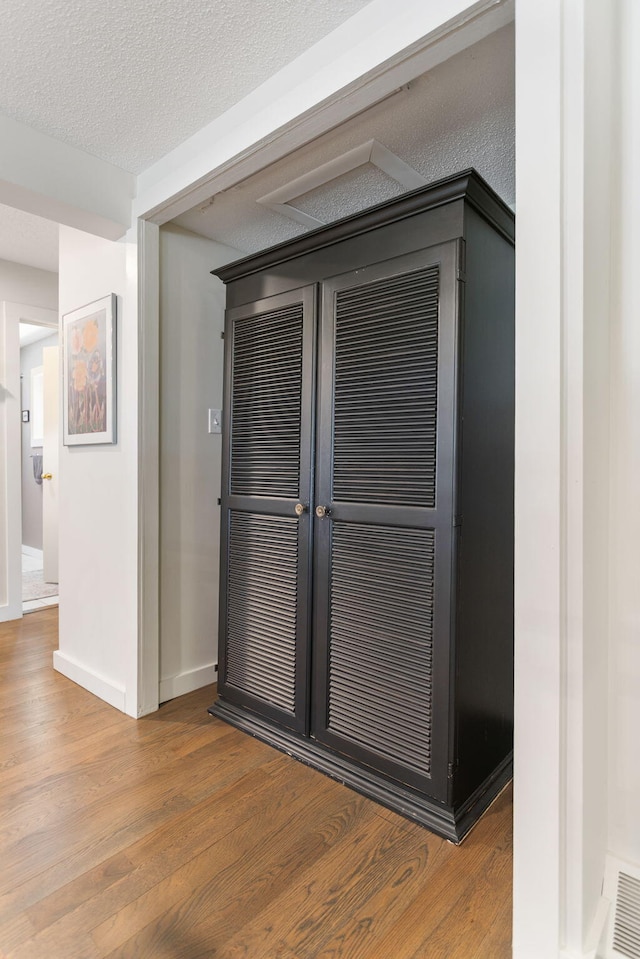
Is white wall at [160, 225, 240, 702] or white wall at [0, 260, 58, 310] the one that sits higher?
white wall at [0, 260, 58, 310]

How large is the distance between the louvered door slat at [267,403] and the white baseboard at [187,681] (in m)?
1.00

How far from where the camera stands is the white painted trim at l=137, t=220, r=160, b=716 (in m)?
2.28

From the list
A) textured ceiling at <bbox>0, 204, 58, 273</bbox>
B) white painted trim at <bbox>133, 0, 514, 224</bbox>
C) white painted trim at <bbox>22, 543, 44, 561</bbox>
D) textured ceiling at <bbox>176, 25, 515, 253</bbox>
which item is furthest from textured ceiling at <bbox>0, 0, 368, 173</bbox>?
white painted trim at <bbox>22, 543, 44, 561</bbox>

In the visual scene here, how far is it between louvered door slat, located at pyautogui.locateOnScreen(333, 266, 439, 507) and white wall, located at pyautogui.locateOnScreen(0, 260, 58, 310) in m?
2.90

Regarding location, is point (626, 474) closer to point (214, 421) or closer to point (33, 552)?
point (214, 421)

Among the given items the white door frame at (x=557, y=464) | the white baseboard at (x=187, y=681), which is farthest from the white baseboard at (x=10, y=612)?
the white door frame at (x=557, y=464)

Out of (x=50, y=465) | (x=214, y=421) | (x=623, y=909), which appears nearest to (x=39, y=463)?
(x=50, y=465)

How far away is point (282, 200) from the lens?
2.26 m

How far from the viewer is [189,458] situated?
8.45 feet

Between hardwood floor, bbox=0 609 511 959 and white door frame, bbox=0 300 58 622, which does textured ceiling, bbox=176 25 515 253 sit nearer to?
white door frame, bbox=0 300 58 622

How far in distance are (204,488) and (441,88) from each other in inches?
75.0

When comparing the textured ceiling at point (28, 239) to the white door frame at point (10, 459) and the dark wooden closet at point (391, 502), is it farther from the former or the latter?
the dark wooden closet at point (391, 502)

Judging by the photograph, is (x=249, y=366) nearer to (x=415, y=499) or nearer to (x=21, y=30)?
(x=415, y=499)

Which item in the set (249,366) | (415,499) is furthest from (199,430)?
(415,499)
